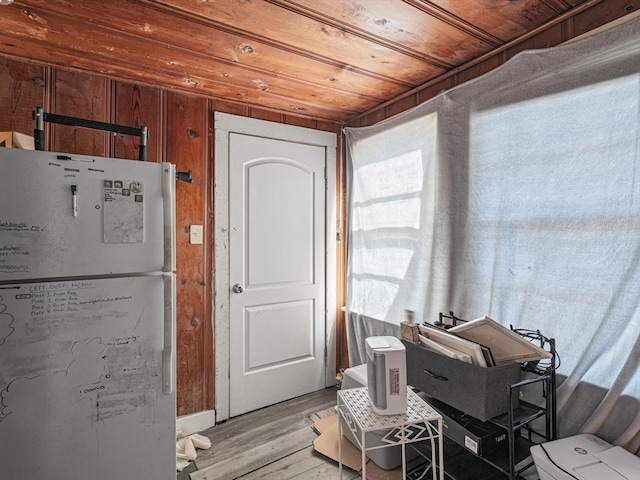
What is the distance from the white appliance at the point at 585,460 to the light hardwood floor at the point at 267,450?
993 millimetres

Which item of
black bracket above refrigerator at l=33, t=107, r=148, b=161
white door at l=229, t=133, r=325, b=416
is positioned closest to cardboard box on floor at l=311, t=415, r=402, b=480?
white door at l=229, t=133, r=325, b=416

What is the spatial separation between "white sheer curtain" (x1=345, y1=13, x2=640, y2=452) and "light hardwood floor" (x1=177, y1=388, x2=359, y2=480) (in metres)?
1.04

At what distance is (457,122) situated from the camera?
5.94ft

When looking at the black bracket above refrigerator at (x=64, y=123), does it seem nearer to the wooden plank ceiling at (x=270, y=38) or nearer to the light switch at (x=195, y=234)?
the wooden plank ceiling at (x=270, y=38)

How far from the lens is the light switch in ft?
7.34

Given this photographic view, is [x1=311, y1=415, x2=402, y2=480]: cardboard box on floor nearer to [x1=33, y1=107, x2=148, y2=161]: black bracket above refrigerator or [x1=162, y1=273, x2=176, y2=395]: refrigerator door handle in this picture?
[x1=162, y1=273, x2=176, y2=395]: refrigerator door handle

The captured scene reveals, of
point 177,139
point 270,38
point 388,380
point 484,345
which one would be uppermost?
point 270,38

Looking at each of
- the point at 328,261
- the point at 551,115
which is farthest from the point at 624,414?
the point at 328,261

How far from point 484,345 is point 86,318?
5.23 feet

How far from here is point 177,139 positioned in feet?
7.18

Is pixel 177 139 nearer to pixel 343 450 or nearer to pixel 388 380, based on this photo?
pixel 388 380

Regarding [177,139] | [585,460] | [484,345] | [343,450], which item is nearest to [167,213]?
[177,139]

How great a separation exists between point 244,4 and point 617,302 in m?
1.83

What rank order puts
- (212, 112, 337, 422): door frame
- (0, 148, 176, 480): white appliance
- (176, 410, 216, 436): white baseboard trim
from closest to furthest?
1. (0, 148, 176, 480): white appliance
2. (176, 410, 216, 436): white baseboard trim
3. (212, 112, 337, 422): door frame
